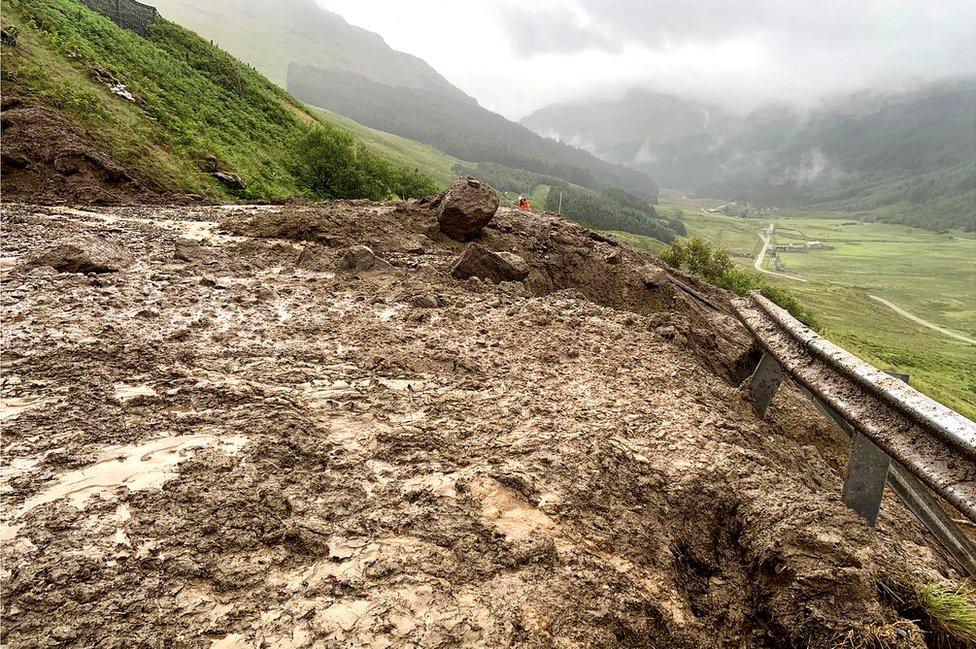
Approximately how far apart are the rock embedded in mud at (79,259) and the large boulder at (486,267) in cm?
595

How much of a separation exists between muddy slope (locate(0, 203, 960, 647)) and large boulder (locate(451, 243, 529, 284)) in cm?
230

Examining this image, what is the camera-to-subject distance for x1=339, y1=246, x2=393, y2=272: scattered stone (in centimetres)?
891

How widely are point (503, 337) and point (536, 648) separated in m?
4.45

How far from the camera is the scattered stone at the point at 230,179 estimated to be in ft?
69.7

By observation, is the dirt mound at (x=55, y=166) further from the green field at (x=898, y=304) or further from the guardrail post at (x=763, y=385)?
the green field at (x=898, y=304)

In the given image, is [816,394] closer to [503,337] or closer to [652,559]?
[652,559]

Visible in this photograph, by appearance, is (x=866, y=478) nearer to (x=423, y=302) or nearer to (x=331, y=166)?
(x=423, y=302)

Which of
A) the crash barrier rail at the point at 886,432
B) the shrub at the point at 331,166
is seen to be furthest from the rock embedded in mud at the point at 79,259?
the shrub at the point at 331,166

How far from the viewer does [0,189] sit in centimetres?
1256

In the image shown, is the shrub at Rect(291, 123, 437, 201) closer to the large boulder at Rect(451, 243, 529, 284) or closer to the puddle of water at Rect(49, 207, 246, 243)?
the puddle of water at Rect(49, 207, 246, 243)

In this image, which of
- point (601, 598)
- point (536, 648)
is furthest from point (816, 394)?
point (536, 648)

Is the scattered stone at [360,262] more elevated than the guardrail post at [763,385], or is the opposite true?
the guardrail post at [763,385]

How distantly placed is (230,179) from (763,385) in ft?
78.6

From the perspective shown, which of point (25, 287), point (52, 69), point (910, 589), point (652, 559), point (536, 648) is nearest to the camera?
point (536, 648)
